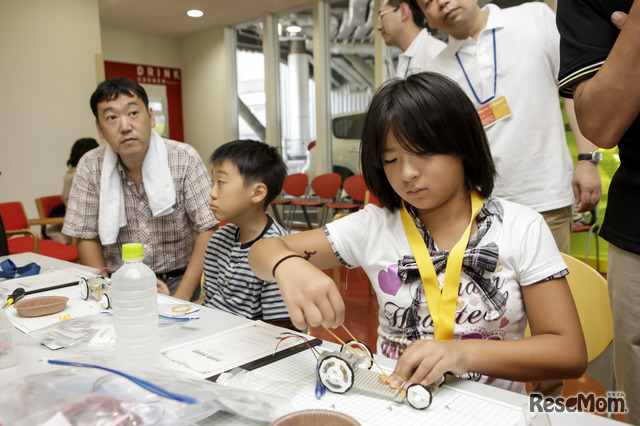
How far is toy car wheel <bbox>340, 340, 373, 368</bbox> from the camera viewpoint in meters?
0.90

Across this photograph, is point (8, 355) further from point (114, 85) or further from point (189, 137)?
point (189, 137)

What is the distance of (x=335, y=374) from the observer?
2.72 ft

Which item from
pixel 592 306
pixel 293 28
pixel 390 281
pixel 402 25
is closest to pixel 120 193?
pixel 390 281

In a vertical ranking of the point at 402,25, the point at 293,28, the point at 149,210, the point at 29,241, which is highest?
the point at 293,28

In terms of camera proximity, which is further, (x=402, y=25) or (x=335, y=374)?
(x=402, y=25)

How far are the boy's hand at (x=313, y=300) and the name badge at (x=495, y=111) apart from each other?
1.09 meters

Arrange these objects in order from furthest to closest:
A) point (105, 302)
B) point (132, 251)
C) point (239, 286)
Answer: point (239, 286) → point (105, 302) → point (132, 251)

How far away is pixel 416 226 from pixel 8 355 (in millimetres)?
906

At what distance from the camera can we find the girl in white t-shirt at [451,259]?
96 centimetres

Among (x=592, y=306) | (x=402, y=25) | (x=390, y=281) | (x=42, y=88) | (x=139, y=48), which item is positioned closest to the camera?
(x=390, y=281)

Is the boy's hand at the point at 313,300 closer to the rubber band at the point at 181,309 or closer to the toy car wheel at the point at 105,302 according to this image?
the rubber band at the point at 181,309

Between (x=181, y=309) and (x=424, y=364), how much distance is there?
0.76 meters

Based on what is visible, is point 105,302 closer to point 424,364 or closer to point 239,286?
point 239,286

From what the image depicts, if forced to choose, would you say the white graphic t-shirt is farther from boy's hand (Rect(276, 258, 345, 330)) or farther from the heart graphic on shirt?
boy's hand (Rect(276, 258, 345, 330))
